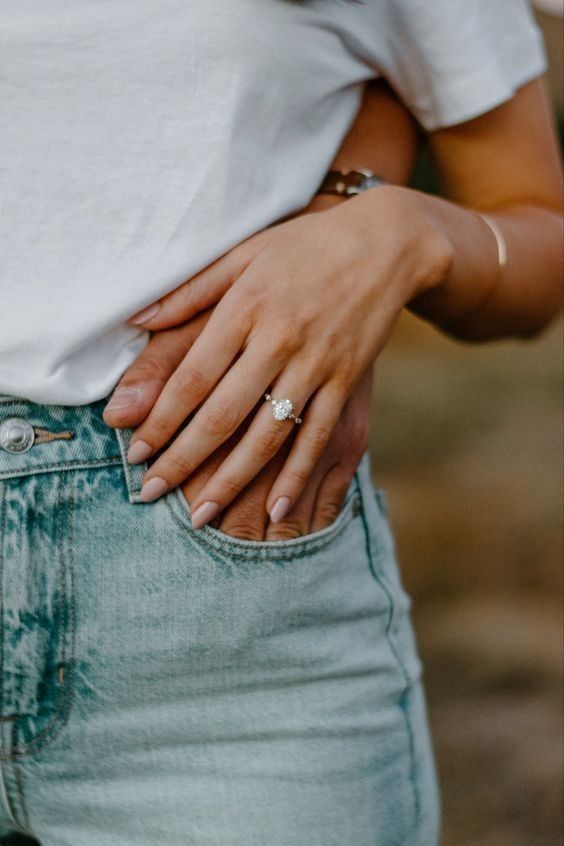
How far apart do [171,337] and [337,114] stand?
12.0 inches

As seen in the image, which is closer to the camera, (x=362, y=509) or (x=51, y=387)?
(x=51, y=387)

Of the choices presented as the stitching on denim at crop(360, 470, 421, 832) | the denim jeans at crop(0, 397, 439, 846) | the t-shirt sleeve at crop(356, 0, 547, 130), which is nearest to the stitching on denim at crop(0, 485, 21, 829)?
the denim jeans at crop(0, 397, 439, 846)

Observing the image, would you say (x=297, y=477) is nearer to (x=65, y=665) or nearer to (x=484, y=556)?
(x=65, y=665)

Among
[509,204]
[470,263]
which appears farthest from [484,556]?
[470,263]

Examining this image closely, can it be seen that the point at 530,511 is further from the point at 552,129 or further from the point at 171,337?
the point at 171,337

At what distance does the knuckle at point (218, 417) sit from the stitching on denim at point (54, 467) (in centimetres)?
9

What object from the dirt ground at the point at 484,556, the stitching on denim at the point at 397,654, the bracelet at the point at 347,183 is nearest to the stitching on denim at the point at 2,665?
the stitching on denim at the point at 397,654

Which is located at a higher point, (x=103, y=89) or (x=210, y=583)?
(x=103, y=89)

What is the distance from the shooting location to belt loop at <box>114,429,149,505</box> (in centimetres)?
83

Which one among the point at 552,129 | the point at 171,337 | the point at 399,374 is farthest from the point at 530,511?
the point at 171,337

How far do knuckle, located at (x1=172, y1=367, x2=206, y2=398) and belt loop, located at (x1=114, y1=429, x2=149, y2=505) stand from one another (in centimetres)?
6

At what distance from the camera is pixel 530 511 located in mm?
3895

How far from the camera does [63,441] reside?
0.82 meters

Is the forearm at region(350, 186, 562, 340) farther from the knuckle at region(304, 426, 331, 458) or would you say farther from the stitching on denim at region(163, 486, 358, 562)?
the stitching on denim at region(163, 486, 358, 562)
